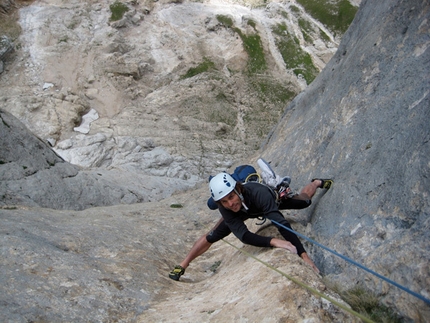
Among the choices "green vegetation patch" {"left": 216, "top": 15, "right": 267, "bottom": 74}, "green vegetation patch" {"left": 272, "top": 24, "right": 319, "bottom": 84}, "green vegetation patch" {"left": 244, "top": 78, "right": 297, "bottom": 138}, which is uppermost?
"green vegetation patch" {"left": 272, "top": 24, "right": 319, "bottom": 84}

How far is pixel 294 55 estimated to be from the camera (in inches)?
1820

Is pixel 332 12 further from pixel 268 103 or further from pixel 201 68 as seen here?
pixel 201 68

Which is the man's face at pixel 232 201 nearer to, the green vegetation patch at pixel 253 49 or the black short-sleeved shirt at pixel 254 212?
the black short-sleeved shirt at pixel 254 212

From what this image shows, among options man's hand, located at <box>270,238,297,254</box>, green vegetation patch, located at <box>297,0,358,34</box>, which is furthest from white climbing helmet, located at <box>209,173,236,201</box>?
green vegetation patch, located at <box>297,0,358,34</box>

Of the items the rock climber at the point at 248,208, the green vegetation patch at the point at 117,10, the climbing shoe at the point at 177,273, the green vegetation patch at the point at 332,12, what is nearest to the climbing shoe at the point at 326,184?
the rock climber at the point at 248,208

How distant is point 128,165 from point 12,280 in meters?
24.8

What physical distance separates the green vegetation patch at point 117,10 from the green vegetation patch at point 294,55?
61.1ft

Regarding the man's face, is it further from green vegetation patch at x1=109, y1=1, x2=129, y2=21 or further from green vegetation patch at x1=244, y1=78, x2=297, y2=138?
green vegetation patch at x1=109, y1=1, x2=129, y2=21

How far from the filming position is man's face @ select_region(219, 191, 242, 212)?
20.8ft

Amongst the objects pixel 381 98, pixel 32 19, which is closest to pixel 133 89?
pixel 32 19

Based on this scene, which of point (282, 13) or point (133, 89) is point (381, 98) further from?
point (282, 13)

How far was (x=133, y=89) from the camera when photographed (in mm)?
38875

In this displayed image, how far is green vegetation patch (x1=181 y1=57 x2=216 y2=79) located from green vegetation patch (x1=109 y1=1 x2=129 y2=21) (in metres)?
11.4

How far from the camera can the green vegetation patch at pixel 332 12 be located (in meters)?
52.6
